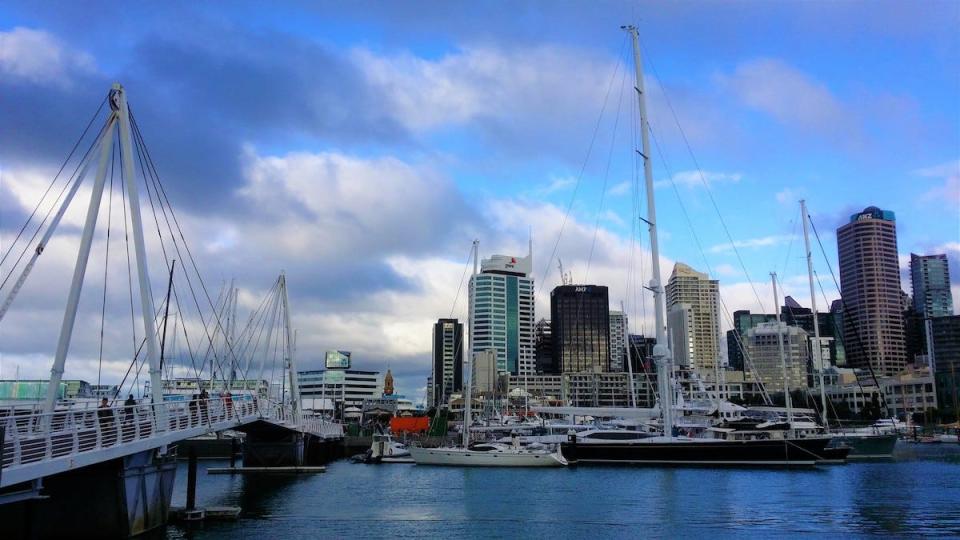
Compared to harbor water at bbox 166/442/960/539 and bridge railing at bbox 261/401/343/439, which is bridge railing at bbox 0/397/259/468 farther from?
bridge railing at bbox 261/401/343/439

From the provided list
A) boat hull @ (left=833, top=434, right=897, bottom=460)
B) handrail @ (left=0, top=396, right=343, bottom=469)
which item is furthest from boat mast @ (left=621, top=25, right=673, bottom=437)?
handrail @ (left=0, top=396, right=343, bottom=469)

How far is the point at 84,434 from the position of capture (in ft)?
104

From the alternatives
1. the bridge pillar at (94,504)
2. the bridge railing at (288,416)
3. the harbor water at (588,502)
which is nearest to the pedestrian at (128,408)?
the bridge pillar at (94,504)

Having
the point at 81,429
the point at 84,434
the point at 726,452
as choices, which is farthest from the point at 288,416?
the point at 81,429

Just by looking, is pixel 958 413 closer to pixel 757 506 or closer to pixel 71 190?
pixel 757 506

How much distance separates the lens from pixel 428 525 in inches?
1596

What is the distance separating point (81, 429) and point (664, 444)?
58.3 metres

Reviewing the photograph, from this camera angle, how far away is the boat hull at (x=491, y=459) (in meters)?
75.8

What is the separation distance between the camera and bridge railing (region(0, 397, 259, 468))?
2512cm

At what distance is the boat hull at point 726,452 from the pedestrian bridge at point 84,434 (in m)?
43.1

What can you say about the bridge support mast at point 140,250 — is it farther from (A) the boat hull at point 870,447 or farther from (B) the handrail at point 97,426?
(A) the boat hull at point 870,447

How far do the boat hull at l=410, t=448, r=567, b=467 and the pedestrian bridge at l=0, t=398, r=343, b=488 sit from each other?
34.1 m

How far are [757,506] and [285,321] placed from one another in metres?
56.7

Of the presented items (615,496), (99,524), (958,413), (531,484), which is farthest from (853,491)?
(958,413)
